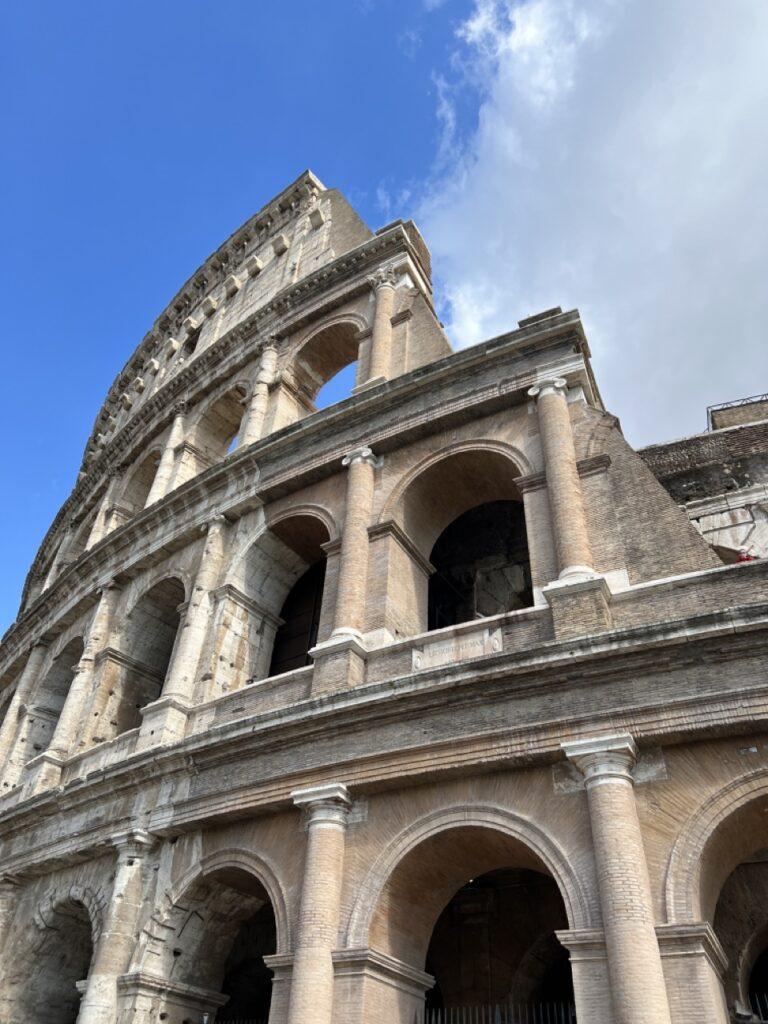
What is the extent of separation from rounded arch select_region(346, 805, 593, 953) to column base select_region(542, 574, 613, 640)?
1.75m

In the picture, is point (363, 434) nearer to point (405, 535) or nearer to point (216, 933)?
point (405, 535)

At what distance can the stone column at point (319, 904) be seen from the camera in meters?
7.39

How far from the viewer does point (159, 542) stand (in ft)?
45.4

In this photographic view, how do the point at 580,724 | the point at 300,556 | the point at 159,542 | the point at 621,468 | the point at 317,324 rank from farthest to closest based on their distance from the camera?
the point at 317,324, the point at 159,542, the point at 300,556, the point at 621,468, the point at 580,724

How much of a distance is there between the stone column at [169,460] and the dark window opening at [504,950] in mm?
9305

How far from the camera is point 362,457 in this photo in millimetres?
11539

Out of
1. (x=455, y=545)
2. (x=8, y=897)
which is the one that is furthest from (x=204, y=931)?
(x=455, y=545)

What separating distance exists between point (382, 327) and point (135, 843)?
8.70 meters

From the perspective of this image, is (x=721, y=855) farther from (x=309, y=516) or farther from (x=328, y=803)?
(x=309, y=516)

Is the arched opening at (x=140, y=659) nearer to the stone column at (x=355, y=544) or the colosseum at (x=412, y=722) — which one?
the colosseum at (x=412, y=722)

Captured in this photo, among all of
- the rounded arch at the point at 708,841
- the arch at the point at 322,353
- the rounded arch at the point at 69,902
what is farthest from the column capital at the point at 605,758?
the arch at the point at 322,353

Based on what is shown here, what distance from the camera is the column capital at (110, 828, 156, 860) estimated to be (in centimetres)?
987

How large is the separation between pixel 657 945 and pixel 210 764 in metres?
5.37

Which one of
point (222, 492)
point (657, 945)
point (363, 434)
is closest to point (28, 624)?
point (222, 492)
